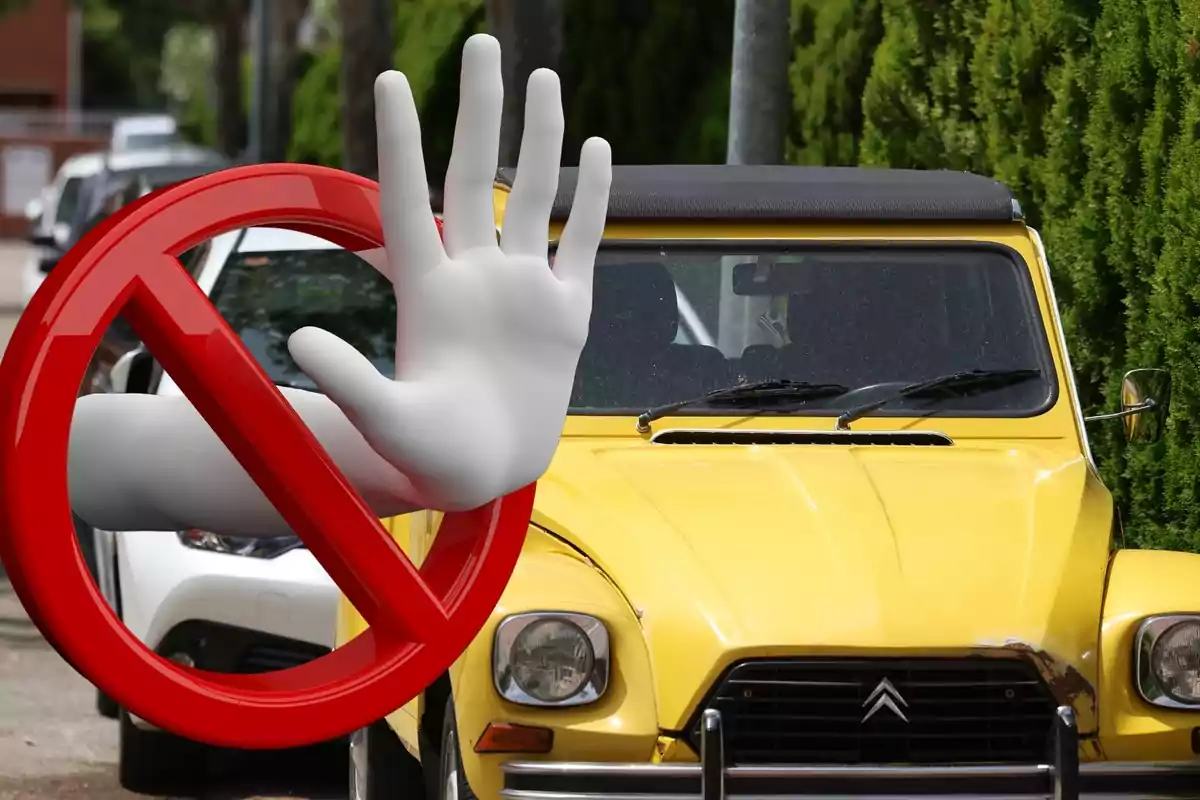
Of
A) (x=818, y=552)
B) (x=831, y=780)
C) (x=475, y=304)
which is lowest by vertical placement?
(x=831, y=780)

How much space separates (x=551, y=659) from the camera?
4.96 meters

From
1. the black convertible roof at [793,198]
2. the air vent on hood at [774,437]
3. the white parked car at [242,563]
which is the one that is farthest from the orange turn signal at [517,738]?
the white parked car at [242,563]

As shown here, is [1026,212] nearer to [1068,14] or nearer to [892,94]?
[1068,14]

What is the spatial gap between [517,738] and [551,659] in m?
0.17

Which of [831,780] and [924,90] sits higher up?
[924,90]

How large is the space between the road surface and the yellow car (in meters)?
1.64

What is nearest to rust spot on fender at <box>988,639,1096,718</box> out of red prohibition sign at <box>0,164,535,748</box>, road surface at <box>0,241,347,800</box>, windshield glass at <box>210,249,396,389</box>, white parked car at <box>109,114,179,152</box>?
red prohibition sign at <box>0,164,535,748</box>

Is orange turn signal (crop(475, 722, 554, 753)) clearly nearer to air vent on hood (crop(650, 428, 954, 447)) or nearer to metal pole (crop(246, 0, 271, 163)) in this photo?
air vent on hood (crop(650, 428, 954, 447))

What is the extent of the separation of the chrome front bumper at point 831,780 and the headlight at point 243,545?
7.86 feet

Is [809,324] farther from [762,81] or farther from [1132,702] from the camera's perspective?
[762,81]

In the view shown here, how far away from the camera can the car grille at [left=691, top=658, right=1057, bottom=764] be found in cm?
495

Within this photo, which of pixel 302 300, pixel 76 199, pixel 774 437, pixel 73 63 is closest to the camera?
pixel 774 437

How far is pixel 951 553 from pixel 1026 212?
4775 millimetres

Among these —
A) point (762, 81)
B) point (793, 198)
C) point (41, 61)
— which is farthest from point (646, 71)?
point (41, 61)
